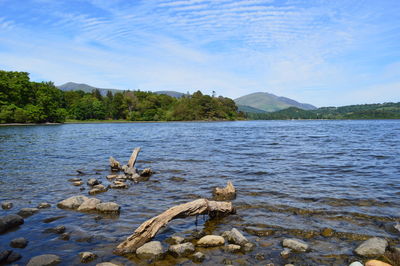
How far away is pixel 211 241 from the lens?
7.67m

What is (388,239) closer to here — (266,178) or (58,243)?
(266,178)

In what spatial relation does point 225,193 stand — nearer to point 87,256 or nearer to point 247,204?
point 247,204

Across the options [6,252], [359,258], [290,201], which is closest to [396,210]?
[290,201]

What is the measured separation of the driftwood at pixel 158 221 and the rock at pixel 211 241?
1.07 m

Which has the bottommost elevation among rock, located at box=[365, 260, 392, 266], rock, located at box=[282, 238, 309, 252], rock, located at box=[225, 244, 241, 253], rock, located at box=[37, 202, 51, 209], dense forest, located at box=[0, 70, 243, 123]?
rock, located at box=[37, 202, 51, 209]

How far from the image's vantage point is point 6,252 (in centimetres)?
666

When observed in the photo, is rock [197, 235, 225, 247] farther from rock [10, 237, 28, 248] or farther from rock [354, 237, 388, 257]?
rock [10, 237, 28, 248]

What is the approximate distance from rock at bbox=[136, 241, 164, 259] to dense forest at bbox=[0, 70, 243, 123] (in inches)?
4394

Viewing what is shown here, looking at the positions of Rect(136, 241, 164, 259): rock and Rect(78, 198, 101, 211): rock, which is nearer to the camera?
Rect(136, 241, 164, 259): rock

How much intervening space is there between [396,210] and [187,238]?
835 centimetres

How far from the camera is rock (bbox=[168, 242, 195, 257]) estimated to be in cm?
707

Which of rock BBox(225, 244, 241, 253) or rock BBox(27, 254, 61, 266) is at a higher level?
rock BBox(27, 254, 61, 266)

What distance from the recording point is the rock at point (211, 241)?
7.62m

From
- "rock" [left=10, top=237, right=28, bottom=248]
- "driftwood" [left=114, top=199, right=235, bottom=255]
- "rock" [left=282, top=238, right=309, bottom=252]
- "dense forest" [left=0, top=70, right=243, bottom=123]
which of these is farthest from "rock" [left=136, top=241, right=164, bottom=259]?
"dense forest" [left=0, top=70, right=243, bottom=123]
